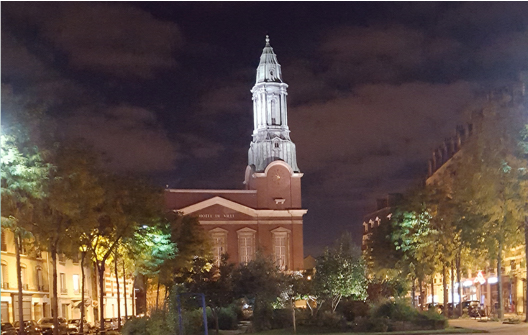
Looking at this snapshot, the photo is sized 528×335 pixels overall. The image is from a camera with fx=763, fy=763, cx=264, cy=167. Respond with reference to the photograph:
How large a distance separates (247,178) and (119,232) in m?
98.3

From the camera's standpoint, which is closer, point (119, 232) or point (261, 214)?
point (119, 232)

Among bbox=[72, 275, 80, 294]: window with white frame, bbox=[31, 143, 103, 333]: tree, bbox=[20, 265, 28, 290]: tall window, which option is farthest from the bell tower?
bbox=[31, 143, 103, 333]: tree

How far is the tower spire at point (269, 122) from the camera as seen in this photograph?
14088 cm

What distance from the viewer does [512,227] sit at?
4100 cm

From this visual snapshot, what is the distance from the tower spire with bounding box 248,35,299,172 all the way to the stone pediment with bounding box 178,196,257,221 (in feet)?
27.0

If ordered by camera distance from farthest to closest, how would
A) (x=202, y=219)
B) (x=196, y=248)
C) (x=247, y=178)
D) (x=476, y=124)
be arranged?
(x=247, y=178), (x=202, y=219), (x=196, y=248), (x=476, y=124)

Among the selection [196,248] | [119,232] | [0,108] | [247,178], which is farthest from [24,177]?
[247,178]

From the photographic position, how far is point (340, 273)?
51688mm

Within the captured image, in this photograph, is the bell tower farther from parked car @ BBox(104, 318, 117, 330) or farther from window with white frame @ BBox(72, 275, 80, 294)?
parked car @ BBox(104, 318, 117, 330)

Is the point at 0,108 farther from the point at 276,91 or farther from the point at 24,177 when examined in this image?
the point at 276,91

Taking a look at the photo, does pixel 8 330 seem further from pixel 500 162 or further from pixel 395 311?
pixel 500 162

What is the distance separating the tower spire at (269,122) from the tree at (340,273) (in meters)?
87.5

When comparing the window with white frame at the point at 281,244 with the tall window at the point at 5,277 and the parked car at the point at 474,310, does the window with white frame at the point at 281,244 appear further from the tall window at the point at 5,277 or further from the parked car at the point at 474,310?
the tall window at the point at 5,277

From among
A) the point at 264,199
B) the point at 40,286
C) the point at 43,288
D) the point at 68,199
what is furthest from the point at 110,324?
the point at 264,199
